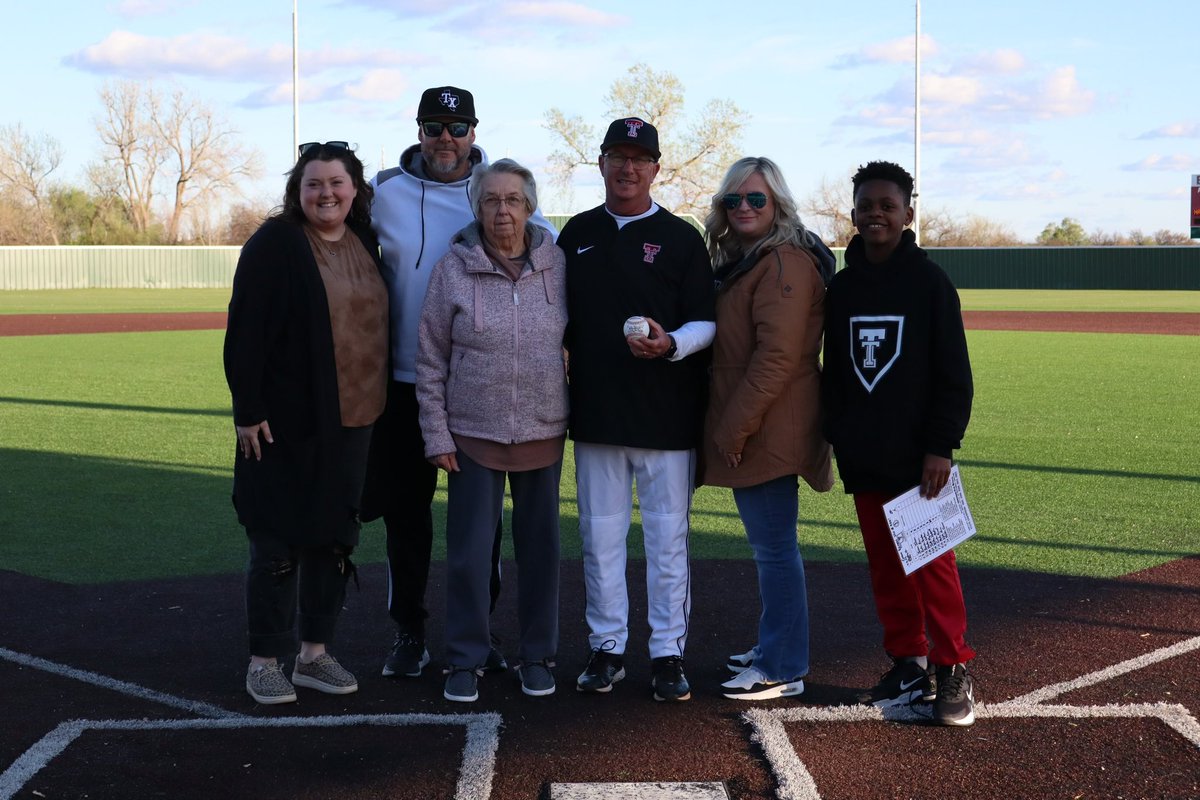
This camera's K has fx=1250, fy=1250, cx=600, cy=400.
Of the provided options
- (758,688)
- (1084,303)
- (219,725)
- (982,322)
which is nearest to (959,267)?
(1084,303)

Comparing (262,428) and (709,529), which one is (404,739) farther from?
(709,529)

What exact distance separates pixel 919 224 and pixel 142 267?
43402 mm

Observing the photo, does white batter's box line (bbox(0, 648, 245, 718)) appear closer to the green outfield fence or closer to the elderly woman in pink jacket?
the elderly woman in pink jacket

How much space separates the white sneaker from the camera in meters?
4.47

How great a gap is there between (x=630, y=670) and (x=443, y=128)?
7.21 ft

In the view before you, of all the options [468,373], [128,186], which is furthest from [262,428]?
[128,186]

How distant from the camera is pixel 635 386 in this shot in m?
4.41

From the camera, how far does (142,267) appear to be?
5984 cm

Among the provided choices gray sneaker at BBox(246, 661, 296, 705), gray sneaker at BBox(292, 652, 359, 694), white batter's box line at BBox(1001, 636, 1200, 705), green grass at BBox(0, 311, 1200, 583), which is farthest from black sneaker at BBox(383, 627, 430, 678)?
white batter's box line at BBox(1001, 636, 1200, 705)

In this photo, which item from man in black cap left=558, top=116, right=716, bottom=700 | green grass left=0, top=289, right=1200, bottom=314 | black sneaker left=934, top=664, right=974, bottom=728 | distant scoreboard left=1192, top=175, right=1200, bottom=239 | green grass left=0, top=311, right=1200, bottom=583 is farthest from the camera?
distant scoreboard left=1192, top=175, right=1200, bottom=239

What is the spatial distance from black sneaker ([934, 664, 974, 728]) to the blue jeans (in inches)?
20.1

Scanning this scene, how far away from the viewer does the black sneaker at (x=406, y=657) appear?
4777 millimetres

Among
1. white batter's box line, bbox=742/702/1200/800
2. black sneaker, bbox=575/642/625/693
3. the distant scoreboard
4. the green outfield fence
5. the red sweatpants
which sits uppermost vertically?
the distant scoreboard

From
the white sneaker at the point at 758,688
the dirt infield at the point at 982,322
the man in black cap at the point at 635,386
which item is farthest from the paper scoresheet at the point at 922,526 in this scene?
the dirt infield at the point at 982,322
